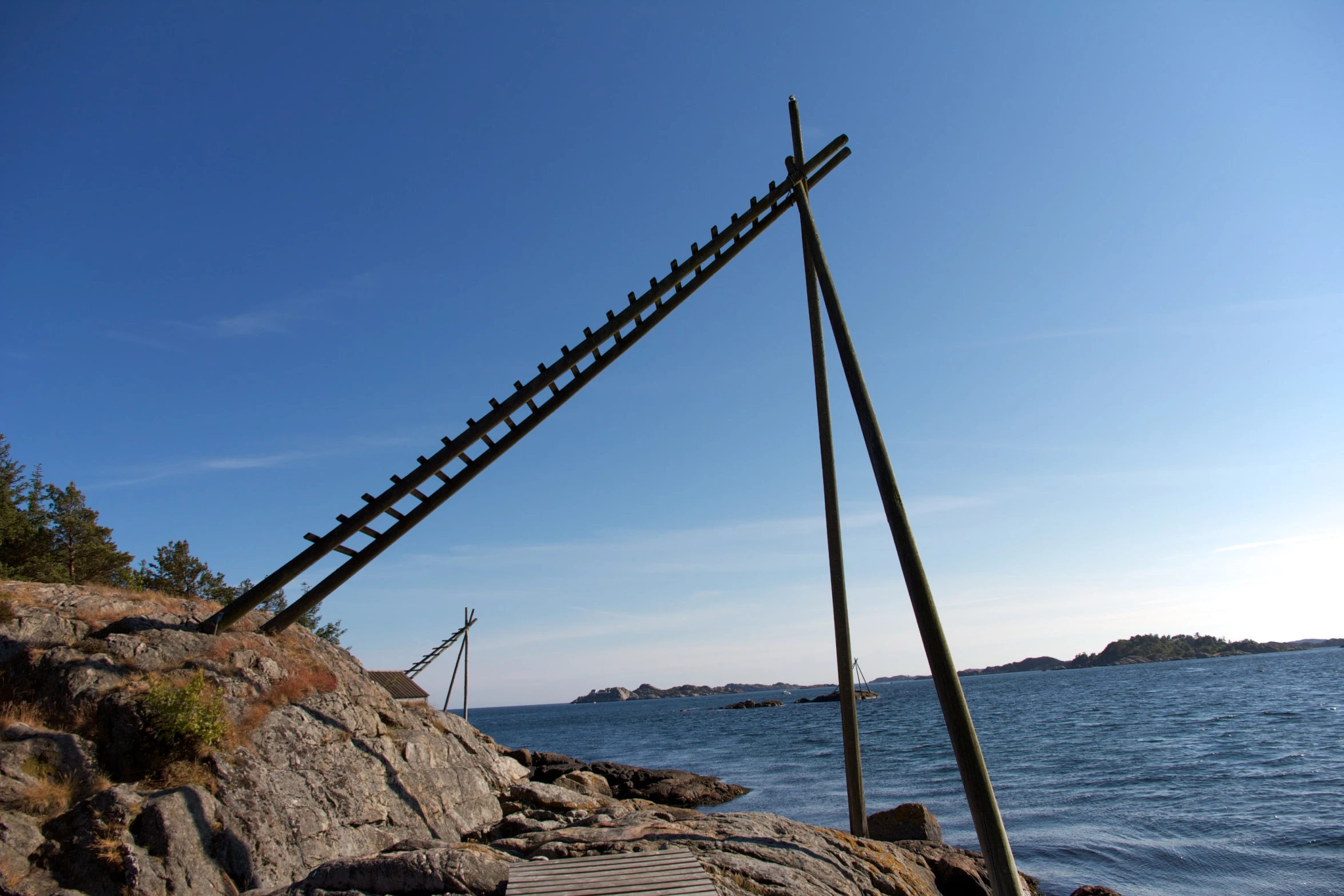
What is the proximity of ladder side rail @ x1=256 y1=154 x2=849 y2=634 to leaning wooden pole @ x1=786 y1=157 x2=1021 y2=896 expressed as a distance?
2780mm

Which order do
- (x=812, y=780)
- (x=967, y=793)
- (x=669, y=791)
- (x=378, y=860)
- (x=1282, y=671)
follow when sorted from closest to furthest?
1. (x=378, y=860)
2. (x=967, y=793)
3. (x=669, y=791)
4. (x=812, y=780)
5. (x=1282, y=671)

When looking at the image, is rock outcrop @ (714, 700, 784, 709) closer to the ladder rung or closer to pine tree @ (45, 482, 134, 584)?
pine tree @ (45, 482, 134, 584)

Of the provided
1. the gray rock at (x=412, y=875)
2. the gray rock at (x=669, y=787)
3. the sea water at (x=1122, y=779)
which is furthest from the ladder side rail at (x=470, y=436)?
the gray rock at (x=669, y=787)

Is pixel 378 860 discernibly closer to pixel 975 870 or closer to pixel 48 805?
pixel 48 805

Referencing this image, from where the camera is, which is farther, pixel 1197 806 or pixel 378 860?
pixel 1197 806

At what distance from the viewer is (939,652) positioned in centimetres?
791

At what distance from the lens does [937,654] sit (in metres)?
7.91

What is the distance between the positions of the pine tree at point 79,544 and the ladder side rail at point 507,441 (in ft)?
85.4

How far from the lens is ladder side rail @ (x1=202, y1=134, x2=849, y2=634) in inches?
443

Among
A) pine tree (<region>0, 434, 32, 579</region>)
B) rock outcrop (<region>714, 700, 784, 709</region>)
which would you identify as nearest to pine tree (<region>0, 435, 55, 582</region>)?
pine tree (<region>0, 434, 32, 579</region>)

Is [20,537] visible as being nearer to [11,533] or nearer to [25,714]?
[11,533]

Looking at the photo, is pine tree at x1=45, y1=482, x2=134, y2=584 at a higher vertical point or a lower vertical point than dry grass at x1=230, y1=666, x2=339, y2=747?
higher

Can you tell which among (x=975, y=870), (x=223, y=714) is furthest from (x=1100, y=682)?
(x=223, y=714)

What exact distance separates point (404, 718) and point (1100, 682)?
465ft
